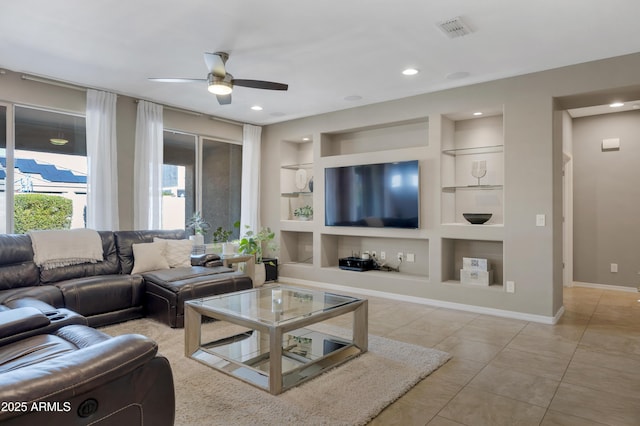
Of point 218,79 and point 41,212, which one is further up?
point 218,79

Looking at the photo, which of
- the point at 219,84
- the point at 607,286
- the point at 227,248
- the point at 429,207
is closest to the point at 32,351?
the point at 219,84

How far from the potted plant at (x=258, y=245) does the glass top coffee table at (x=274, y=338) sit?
7.88 feet

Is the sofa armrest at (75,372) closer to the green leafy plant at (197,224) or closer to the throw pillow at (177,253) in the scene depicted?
the throw pillow at (177,253)

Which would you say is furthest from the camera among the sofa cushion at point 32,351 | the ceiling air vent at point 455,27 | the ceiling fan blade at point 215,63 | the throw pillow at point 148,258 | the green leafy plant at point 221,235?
the green leafy plant at point 221,235

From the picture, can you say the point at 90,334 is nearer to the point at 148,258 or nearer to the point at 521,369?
the point at 148,258

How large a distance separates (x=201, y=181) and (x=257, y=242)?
131 centimetres

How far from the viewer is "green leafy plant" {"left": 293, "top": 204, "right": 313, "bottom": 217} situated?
652 centimetres

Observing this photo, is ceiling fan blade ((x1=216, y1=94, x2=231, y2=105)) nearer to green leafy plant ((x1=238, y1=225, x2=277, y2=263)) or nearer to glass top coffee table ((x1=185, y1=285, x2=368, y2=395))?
glass top coffee table ((x1=185, y1=285, x2=368, y2=395))

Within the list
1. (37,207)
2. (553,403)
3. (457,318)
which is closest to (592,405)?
(553,403)

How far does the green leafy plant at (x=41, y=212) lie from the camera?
A: 4352 mm

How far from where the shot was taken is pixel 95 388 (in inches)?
51.4

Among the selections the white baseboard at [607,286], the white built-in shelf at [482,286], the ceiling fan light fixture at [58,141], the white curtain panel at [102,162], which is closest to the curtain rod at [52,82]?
the white curtain panel at [102,162]

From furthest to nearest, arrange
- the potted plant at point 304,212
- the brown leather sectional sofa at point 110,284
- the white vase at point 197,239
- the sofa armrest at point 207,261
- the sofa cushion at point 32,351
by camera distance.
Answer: the potted plant at point 304,212 < the white vase at point 197,239 < the sofa armrest at point 207,261 < the brown leather sectional sofa at point 110,284 < the sofa cushion at point 32,351

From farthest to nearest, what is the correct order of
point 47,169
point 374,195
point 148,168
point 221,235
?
point 221,235, point 374,195, point 148,168, point 47,169
